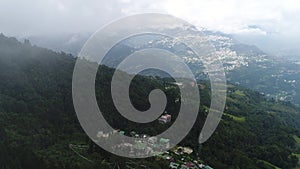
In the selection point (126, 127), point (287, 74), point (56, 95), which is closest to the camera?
point (126, 127)

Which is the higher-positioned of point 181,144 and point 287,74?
point 287,74

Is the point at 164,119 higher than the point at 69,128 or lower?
higher

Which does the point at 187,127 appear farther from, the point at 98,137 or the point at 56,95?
the point at 56,95

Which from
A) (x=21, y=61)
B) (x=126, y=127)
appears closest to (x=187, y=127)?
(x=126, y=127)

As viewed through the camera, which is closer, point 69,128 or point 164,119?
point 69,128

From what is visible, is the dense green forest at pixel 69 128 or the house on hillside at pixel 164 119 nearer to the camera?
the dense green forest at pixel 69 128

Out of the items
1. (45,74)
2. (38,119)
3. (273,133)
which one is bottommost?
(273,133)

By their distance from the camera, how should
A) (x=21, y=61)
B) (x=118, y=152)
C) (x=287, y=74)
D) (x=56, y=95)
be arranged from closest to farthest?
1. (x=118, y=152)
2. (x=56, y=95)
3. (x=21, y=61)
4. (x=287, y=74)

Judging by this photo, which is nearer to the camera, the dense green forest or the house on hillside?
the dense green forest
